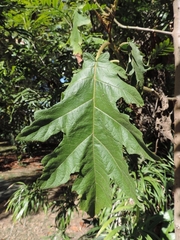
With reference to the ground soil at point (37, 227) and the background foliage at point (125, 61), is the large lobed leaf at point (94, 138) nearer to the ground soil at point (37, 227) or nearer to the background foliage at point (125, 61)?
the background foliage at point (125, 61)

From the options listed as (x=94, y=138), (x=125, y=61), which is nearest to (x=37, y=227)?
(x=125, y=61)

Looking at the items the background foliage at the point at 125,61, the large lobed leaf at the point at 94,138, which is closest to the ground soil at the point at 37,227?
the background foliage at the point at 125,61

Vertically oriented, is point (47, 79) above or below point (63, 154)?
above

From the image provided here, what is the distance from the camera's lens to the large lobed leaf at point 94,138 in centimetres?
71

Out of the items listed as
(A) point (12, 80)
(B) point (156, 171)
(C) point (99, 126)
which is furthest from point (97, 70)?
(A) point (12, 80)

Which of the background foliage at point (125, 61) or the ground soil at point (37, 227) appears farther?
the ground soil at point (37, 227)

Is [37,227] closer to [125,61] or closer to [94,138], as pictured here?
[125,61]

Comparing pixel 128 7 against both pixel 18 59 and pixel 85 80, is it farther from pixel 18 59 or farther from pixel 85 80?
pixel 85 80

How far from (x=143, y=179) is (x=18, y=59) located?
1338 mm

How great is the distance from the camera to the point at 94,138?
734 millimetres

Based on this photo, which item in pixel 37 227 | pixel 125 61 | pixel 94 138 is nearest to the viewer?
pixel 94 138

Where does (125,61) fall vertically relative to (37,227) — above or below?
above

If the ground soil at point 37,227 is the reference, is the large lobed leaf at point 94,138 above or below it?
above

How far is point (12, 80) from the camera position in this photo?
2.49 meters
